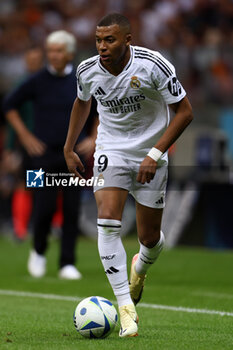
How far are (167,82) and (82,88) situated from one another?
656mm

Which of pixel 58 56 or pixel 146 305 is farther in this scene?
pixel 58 56

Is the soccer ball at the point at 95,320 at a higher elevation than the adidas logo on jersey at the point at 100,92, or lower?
lower

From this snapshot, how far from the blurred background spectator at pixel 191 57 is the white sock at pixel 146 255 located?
693 cm

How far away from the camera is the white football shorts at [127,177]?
18.2 ft

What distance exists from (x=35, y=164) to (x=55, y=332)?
412 centimetres

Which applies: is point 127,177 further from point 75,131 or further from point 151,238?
point 151,238

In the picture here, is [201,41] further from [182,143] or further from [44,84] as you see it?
[44,84]

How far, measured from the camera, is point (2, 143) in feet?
70.6

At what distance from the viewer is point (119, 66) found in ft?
18.0

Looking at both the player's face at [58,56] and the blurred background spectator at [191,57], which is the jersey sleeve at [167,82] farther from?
the blurred background spectator at [191,57]

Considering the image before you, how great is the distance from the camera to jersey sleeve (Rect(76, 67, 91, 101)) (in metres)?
5.67

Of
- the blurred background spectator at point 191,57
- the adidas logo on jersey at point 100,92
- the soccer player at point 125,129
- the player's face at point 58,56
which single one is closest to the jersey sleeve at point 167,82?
the soccer player at point 125,129

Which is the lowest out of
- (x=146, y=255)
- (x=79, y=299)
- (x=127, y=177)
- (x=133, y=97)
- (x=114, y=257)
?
(x=79, y=299)

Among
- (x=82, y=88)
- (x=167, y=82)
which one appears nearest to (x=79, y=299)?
(x=82, y=88)
